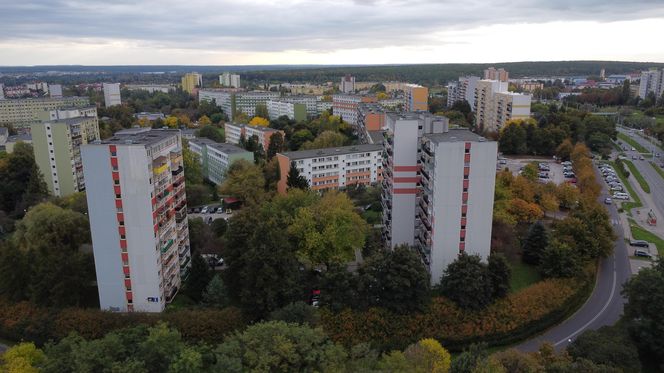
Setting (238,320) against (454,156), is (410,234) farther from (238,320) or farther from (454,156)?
(238,320)

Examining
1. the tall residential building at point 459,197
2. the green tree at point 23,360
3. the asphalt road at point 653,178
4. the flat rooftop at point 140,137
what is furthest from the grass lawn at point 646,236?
the green tree at point 23,360

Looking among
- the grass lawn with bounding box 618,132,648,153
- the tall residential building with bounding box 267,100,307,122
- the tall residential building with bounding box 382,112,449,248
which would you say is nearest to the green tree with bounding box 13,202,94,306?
the tall residential building with bounding box 382,112,449,248

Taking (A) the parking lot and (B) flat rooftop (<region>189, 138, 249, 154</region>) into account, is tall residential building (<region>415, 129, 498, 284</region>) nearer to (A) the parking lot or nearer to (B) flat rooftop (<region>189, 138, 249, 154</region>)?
(A) the parking lot

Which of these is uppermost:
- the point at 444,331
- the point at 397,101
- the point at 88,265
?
the point at 397,101

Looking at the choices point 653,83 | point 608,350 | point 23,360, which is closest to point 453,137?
point 608,350

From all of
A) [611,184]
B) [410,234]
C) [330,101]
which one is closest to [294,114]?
[330,101]

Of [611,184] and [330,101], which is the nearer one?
[611,184]
